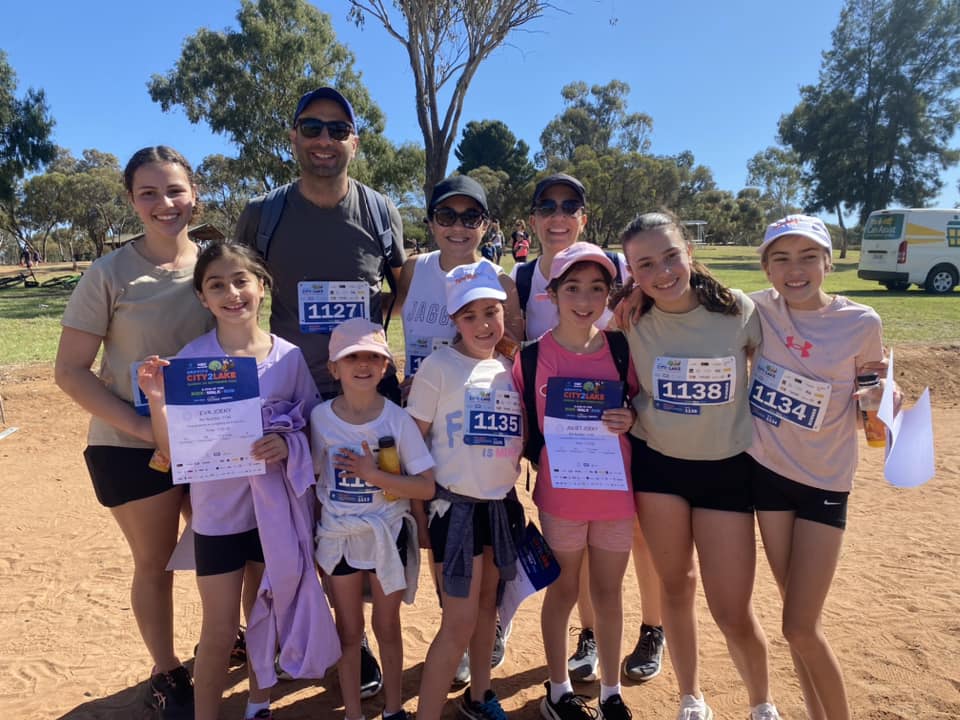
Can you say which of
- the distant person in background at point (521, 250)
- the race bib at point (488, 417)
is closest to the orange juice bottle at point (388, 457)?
the race bib at point (488, 417)

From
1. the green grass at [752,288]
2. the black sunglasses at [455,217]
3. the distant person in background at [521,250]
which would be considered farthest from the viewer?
the distant person in background at [521,250]

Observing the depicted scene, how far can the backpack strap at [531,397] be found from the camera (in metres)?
2.74

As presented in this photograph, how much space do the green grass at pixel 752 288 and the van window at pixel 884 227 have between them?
5.54 feet

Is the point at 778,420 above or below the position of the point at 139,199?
below

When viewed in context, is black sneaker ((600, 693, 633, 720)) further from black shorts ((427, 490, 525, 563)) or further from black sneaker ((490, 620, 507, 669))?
black shorts ((427, 490, 525, 563))

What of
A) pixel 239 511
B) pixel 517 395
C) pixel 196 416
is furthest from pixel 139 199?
pixel 517 395

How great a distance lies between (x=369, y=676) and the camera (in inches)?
130

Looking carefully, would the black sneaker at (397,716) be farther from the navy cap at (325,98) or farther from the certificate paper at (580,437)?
the navy cap at (325,98)

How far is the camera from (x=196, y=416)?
245cm

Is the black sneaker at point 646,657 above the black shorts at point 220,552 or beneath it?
beneath

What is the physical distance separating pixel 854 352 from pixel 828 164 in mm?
41032

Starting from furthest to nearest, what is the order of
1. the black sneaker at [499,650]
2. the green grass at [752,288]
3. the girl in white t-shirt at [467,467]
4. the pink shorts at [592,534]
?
the green grass at [752,288]
the black sneaker at [499,650]
the pink shorts at [592,534]
the girl in white t-shirt at [467,467]

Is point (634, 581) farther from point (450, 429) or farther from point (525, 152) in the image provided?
point (525, 152)

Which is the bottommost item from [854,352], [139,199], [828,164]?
Answer: [854,352]
